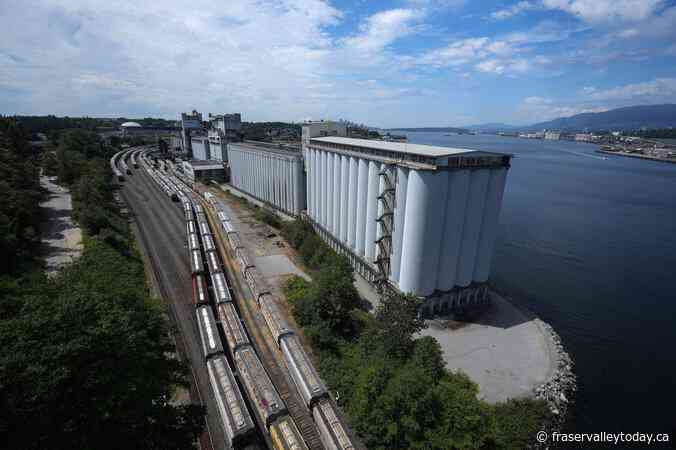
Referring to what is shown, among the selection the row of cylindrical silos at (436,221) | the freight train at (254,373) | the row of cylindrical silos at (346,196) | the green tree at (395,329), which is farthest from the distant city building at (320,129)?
the green tree at (395,329)

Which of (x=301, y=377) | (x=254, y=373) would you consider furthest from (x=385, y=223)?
(x=254, y=373)

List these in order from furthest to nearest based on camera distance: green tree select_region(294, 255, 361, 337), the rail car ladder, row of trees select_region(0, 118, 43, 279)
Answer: the rail car ladder, green tree select_region(294, 255, 361, 337), row of trees select_region(0, 118, 43, 279)

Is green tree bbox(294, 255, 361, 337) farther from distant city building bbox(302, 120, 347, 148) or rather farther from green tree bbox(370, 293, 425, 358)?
distant city building bbox(302, 120, 347, 148)

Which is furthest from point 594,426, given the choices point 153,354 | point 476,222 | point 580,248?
point 580,248

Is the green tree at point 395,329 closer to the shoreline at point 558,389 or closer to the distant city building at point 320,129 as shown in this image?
the shoreline at point 558,389

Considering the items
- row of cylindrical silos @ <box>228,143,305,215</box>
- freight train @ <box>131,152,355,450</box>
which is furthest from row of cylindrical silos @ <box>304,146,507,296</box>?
row of cylindrical silos @ <box>228,143,305,215</box>

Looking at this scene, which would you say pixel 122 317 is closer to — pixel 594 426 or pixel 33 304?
pixel 33 304
